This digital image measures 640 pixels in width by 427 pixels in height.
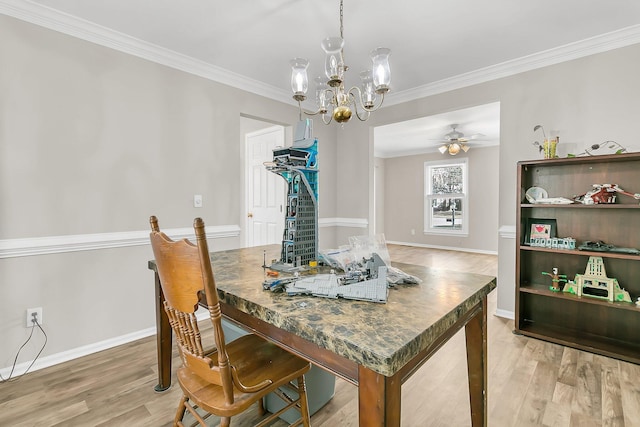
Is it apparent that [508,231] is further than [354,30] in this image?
Yes

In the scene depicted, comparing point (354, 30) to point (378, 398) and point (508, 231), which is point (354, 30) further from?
point (378, 398)

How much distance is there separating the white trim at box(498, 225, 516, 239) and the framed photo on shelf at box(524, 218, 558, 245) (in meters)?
0.15

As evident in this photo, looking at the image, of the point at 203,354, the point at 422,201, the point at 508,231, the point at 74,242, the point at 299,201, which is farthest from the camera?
the point at 422,201

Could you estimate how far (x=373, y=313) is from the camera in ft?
3.00

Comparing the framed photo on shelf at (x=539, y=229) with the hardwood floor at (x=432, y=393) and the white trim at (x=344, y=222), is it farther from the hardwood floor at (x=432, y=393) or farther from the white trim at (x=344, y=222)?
the white trim at (x=344, y=222)

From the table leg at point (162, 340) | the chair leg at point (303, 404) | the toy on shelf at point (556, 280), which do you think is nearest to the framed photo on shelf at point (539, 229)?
the toy on shelf at point (556, 280)

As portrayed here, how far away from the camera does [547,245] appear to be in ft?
8.32

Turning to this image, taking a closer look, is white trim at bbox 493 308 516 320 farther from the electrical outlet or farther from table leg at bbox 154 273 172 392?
the electrical outlet

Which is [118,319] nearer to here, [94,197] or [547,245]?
[94,197]

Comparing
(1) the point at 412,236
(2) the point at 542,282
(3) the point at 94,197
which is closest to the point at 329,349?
(3) the point at 94,197

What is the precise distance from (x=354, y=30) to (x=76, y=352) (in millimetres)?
3136

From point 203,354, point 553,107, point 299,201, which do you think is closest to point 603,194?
point 553,107

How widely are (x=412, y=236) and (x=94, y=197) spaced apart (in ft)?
22.2

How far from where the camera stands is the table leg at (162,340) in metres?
1.68
